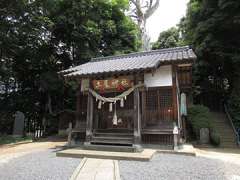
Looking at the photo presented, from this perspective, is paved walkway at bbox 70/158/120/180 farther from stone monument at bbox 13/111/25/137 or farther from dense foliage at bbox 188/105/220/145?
stone monument at bbox 13/111/25/137

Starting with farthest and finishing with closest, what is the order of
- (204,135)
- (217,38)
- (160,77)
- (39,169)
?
(217,38)
(204,135)
(160,77)
(39,169)

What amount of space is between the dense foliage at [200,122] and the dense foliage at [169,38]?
13.3 m

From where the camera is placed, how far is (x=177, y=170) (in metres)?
5.34

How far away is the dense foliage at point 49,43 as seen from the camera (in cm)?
1338

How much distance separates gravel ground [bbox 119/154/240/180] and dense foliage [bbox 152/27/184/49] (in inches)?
763

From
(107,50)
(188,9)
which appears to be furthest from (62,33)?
(188,9)

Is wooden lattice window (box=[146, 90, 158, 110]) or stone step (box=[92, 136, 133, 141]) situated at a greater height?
wooden lattice window (box=[146, 90, 158, 110])

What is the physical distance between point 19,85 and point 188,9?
56.5 ft

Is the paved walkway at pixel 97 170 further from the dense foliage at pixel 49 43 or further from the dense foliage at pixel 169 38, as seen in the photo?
the dense foliage at pixel 169 38

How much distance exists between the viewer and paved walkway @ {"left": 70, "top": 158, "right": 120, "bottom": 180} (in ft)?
15.8

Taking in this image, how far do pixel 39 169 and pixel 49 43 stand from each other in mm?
12896

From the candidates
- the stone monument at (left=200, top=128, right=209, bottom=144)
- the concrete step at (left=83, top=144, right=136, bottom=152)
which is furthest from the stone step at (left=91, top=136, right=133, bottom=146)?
the stone monument at (left=200, top=128, right=209, bottom=144)

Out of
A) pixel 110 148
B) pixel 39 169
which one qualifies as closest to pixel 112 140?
pixel 110 148

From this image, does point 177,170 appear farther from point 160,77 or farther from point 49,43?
point 49,43
